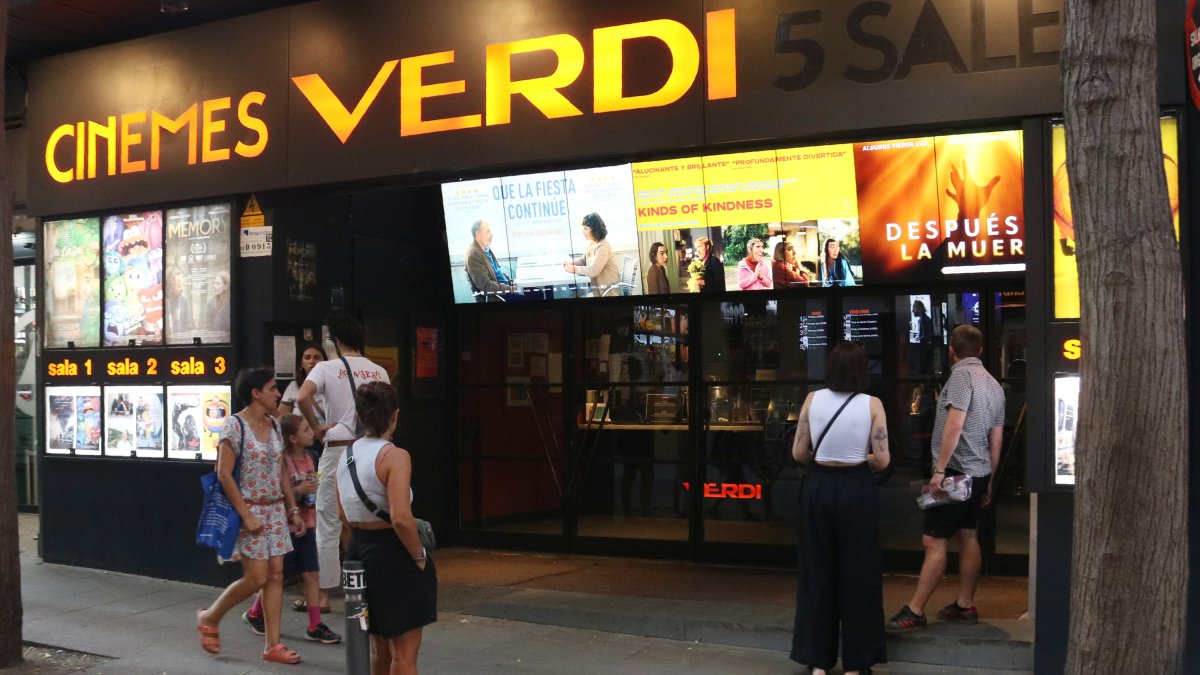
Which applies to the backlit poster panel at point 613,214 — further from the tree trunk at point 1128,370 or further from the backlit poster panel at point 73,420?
the tree trunk at point 1128,370

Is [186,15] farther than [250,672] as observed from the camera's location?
Yes

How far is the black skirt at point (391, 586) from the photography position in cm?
502

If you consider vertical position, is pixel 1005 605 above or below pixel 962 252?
below

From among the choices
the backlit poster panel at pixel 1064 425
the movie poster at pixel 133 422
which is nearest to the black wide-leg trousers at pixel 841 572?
the backlit poster panel at pixel 1064 425

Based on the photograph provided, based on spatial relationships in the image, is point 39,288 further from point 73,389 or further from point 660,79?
point 660,79

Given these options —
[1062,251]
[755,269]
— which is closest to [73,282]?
[755,269]

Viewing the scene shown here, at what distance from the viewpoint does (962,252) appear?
821 cm

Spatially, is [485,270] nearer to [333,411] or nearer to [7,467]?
[333,411]

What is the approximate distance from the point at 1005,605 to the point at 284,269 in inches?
232

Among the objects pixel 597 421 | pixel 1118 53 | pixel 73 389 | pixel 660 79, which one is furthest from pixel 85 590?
pixel 1118 53

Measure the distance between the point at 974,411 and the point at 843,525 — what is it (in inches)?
54.0

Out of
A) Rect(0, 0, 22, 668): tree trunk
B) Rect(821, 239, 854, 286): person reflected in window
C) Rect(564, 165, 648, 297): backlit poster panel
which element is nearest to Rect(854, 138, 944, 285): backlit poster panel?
Rect(821, 239, 854, 286): person reflected in window

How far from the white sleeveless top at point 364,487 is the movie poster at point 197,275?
14.4ft

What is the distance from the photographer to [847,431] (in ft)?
20.0
